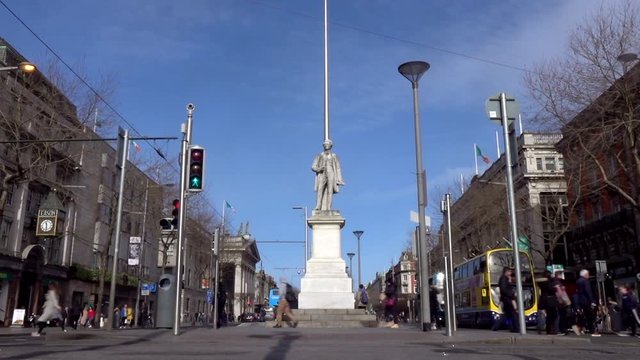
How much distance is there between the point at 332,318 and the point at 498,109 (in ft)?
27.7

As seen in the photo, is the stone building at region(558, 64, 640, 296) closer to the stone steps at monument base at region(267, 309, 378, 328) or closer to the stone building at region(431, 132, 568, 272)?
the stone building at region(431, 132, 568, 272)

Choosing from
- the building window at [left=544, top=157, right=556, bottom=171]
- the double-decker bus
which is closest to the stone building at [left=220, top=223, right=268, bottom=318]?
the building window at [left=544, top=157, right=556, bottom=171]

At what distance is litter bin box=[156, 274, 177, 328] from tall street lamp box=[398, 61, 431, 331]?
22.5 feet

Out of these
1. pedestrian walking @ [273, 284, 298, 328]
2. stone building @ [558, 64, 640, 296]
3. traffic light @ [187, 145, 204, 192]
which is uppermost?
stone building @ [558, 64, 640, 296]

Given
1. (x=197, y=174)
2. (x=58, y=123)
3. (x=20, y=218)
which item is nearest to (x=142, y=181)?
(x=20, y=218)

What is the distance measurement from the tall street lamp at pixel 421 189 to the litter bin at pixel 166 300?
6.84 m

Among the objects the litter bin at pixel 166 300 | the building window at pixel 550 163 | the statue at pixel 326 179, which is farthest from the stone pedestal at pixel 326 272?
the building window at pixel 550 163

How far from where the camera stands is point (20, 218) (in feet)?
120

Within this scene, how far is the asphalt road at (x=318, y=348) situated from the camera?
8172 mm

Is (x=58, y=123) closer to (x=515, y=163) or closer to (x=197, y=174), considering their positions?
(x=197, y=174)

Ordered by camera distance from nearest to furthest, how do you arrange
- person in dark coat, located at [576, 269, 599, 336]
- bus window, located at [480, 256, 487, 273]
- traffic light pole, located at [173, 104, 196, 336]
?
traffic light pole, located at [173, 104, 196, 336] < person in dark coat, located at [576, 269, 599, 336] < bus window, located at [480, 256, 487, 273]

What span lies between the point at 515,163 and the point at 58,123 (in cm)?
1967

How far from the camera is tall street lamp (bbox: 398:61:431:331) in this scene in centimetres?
1548

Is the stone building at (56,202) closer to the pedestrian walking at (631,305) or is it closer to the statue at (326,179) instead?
the statue at (326,179)
